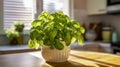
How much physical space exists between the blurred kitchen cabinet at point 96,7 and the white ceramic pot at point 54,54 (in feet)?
7.65

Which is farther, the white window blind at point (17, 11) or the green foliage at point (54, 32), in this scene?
the white window blind at point (17, 11)

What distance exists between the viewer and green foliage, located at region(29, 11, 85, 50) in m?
1.07

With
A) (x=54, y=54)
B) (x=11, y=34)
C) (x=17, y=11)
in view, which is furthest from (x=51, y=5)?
(x=54, y=54)

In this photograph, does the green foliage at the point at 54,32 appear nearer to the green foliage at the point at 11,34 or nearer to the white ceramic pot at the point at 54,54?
the white ceramic pot at the point at 54,54

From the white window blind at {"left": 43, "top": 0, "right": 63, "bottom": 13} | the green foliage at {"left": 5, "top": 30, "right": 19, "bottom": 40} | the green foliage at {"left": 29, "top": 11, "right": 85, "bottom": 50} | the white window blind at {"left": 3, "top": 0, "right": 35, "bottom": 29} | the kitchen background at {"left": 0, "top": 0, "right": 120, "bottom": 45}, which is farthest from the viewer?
the kitchen background at {"left": 0, "top": 0, "right": 120, "bottom": 45}

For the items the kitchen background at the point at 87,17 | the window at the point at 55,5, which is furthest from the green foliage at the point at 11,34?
the kitchen background at the point at 87,17

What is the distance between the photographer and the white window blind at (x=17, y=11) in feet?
9.53

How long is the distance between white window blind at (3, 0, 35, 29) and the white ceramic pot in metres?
1.95

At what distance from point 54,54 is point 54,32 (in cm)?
14

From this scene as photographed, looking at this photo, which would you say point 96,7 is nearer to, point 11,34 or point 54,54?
point 11,34

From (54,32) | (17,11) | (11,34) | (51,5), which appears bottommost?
(11,34)

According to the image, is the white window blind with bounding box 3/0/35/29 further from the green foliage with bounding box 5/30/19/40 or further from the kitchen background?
the kitchen background

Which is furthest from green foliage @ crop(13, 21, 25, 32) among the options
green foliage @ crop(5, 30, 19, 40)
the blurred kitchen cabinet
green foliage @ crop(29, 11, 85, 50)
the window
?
green foliage @ crop(29, 11, 85, 50)

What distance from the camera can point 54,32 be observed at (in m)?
1.05
